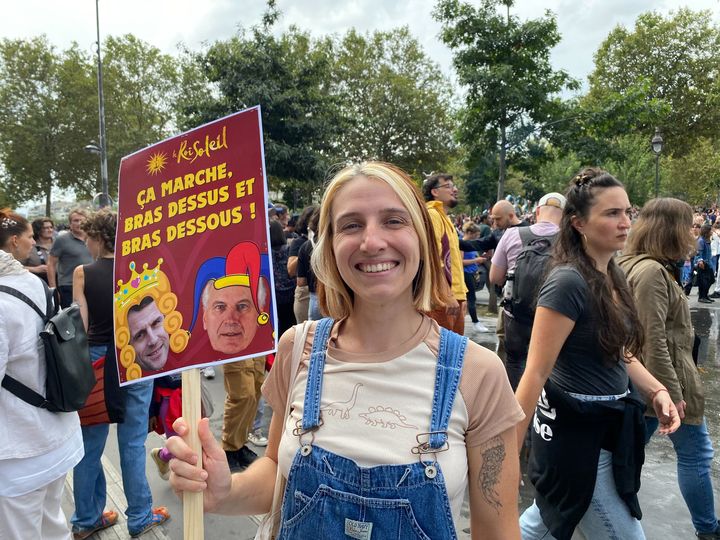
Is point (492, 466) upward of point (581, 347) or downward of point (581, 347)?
downward

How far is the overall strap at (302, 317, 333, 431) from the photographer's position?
1278mm

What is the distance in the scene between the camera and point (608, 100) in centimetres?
1176

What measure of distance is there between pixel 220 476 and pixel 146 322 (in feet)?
1.68

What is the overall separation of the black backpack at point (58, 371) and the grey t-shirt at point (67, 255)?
174 inches

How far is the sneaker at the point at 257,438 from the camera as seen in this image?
4.34 metres

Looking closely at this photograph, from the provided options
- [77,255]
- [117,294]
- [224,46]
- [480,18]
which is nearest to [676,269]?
[117,294]

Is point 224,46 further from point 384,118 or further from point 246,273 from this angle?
point 246,273

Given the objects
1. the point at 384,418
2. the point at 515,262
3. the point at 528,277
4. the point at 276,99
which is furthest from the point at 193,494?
the point at 276,99

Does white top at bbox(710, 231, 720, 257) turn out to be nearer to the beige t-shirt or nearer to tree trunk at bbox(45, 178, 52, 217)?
the beige t-shirt

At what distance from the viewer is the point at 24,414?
7.30ft

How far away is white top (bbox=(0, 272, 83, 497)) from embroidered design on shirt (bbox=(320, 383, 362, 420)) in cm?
165

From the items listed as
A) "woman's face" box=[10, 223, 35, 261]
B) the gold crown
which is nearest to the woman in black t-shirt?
the gold crown

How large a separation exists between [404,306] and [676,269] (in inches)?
84.3

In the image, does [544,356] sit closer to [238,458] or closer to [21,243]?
Answer: [238,458]
